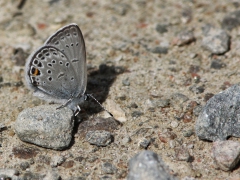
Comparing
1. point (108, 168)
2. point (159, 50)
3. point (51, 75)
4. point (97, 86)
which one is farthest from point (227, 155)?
point (159, 50)

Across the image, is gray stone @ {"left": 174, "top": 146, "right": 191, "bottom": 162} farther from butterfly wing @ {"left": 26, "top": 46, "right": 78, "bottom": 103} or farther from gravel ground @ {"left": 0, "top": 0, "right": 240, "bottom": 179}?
butterfly wing @ {"left": 26, "top": 46, "right": 78, "bottom": 103}

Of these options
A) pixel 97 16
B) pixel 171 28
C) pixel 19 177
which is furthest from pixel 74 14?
pixel 19 177

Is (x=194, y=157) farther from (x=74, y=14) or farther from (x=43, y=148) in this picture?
(x=74, y=14)

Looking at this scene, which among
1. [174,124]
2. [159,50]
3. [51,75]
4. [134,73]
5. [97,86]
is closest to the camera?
[174,124]

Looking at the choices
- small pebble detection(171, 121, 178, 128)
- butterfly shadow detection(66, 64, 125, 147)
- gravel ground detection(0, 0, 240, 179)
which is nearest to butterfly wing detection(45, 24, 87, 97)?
butterfly shadow detection(66, 64, 125, 147)

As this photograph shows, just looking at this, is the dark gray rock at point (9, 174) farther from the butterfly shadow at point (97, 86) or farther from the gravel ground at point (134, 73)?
the butterfly shadow at point (97, 86)

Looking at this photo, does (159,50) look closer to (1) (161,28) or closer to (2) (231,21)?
(1) (161,28)
